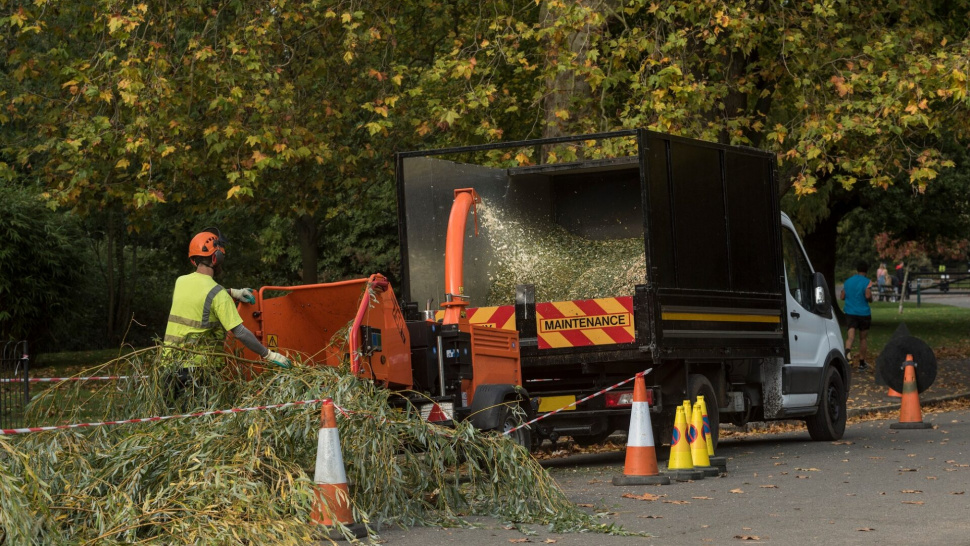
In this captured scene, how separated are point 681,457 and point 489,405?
164 centimetres

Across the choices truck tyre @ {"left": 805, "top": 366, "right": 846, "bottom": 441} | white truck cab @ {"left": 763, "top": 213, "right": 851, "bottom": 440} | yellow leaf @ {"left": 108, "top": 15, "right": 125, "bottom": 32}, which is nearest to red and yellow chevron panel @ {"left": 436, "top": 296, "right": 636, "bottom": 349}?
white truck cab @ {"left": 763, "top": 213, "right": 851, "bottom": 440}

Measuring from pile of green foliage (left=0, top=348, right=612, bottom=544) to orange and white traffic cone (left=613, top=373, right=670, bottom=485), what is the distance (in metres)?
1.88

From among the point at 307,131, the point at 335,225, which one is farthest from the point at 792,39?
the point at 335,225

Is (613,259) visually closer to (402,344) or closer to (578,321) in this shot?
(578,321)

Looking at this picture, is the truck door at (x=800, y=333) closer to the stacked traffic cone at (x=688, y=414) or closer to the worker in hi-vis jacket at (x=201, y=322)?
the stacked traffic cone at (x=688, y=414)

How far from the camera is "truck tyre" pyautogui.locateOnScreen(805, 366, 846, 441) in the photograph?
14680 mm

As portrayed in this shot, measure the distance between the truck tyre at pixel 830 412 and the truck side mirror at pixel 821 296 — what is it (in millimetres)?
651

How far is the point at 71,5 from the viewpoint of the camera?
714 inches

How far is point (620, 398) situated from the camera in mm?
12000

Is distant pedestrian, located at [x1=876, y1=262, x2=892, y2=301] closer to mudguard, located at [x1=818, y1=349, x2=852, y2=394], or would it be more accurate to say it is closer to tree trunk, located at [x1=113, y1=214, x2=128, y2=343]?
tree trunk, located at [x1=113, y1=214, x2=128, y2=343]

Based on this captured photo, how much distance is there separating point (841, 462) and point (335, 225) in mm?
20933

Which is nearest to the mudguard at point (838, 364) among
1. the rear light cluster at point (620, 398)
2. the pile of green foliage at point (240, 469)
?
the rear light cluster at point (620, 398)

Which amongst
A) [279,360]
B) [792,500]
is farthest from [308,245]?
[792,500]

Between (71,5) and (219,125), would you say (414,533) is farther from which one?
(71,5)
